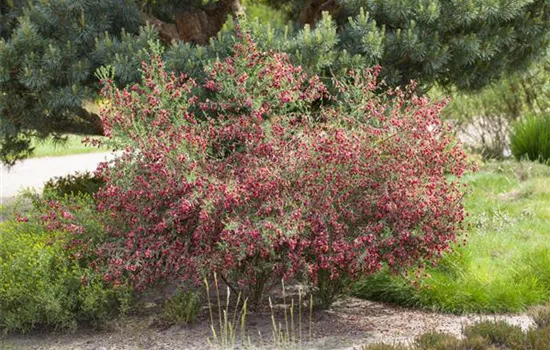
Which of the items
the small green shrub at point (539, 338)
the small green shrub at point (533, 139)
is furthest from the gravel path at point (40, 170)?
the small green shrub at point (539, 338)

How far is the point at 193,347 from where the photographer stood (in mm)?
5273

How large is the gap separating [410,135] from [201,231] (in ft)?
4.87

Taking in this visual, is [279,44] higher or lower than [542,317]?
higher

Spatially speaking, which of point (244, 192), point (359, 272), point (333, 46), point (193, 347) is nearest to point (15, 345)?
point (193, 347)

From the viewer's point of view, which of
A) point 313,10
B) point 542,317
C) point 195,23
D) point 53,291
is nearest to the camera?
point 542,317

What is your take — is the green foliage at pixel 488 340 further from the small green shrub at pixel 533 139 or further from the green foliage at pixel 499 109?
the green foliage at pixel 499 109

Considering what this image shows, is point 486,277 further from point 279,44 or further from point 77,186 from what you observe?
point 77,186

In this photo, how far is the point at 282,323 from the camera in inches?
225

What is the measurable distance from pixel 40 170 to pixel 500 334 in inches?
427

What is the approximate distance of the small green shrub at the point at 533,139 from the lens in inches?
452

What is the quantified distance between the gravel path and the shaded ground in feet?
20.1

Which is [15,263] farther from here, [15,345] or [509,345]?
[509,345]

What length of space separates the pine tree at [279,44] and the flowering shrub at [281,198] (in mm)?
1287

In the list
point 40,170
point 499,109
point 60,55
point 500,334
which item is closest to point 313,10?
point 60,55
